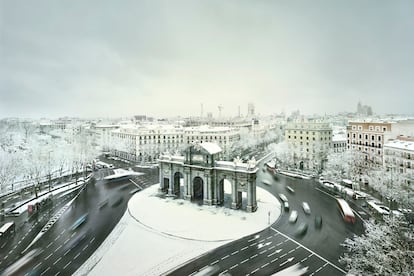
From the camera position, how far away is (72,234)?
8852 mm

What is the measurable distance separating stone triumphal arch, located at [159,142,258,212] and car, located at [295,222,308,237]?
2.16 metres

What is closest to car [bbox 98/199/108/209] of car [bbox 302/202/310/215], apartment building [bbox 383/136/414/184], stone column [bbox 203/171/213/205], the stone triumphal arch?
the stone triumphal arch

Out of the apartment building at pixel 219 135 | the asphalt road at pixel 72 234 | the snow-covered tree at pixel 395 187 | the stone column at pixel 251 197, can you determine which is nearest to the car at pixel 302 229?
the stone column at pixel 251 197

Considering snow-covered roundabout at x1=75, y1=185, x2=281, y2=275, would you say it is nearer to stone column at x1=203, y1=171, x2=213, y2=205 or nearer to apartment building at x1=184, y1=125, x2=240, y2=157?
stone column at x1=203, y1=171, x2=213, y2=205

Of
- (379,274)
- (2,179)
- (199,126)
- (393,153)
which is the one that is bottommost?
(379,274)

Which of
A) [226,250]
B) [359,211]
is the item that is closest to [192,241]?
[226,250]

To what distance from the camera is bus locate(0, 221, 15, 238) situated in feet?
27.7

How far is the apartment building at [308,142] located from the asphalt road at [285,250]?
7.76 metres

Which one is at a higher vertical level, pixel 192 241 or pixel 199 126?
pixel 199 126

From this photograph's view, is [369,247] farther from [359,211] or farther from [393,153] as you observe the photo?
[393,153]

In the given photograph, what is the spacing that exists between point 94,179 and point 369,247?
1505cm

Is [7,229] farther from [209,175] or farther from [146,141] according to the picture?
[146,141]

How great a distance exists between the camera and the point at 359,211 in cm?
1059

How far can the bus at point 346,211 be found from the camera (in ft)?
32.5
